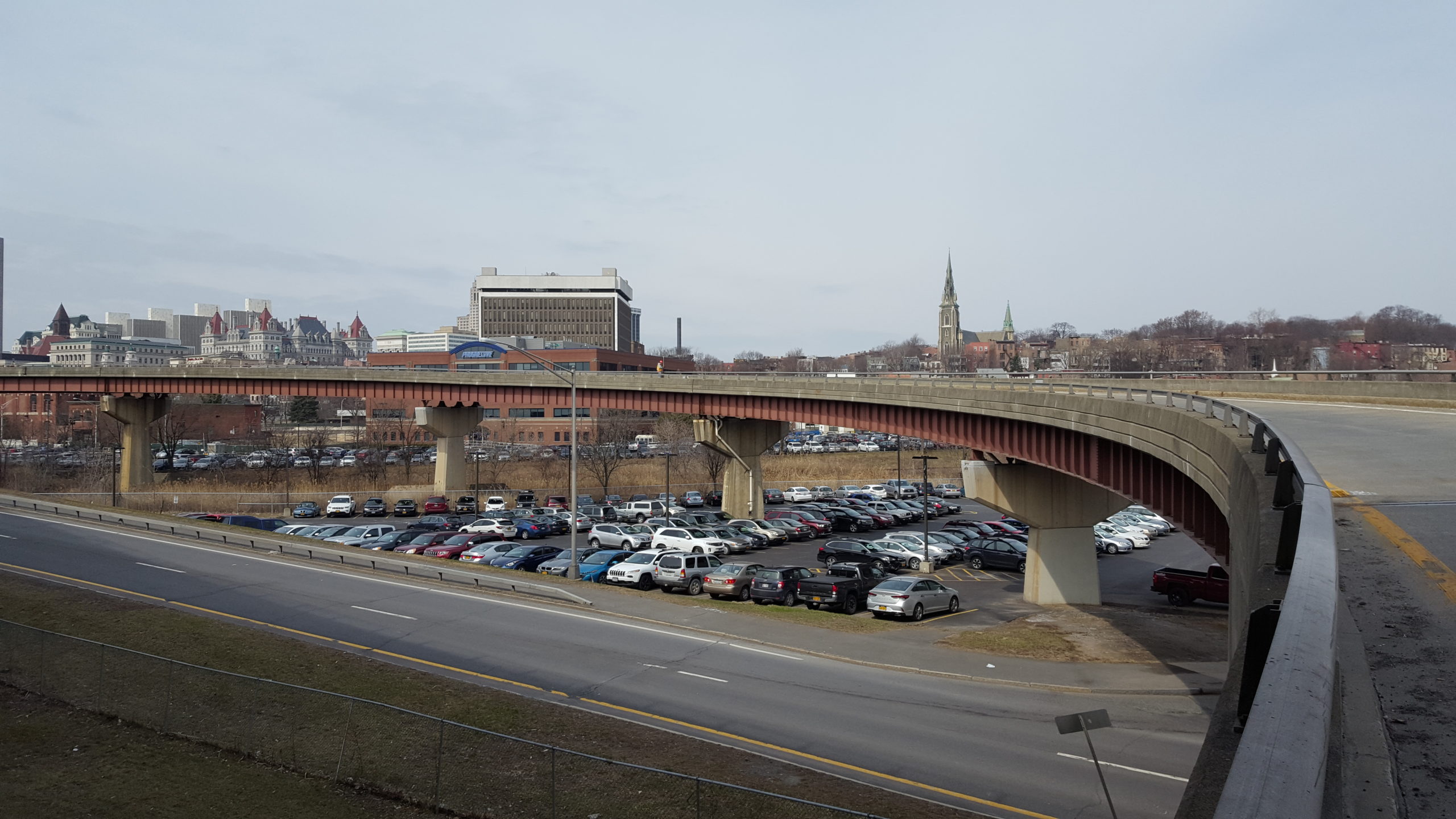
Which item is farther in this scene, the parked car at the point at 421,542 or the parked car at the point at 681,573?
the parked car at the point at 421,542

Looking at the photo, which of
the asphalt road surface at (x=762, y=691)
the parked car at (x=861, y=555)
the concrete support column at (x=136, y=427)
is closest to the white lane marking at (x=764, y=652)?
the asphalt road surface at (x=762, y=691)

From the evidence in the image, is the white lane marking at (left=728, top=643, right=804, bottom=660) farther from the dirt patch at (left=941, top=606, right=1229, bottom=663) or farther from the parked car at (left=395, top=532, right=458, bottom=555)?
the parked car at (left=395, top=532, right=458, bottom=555)

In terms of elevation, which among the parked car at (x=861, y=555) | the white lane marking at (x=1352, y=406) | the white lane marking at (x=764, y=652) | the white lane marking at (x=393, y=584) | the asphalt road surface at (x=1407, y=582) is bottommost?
the parked car at (x=861, y=555)

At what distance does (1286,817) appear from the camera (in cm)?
231

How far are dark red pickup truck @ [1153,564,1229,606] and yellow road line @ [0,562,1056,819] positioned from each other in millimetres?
27037

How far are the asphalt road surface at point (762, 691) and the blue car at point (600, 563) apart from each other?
19.2 ft

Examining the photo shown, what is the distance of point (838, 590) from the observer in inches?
1260

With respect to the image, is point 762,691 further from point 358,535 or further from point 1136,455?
point 358,535

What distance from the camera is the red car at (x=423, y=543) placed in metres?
43.7

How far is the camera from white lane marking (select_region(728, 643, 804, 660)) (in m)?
24.2

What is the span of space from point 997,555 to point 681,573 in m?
20.2

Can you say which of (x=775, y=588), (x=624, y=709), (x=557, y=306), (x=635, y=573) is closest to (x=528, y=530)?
(x=635, y=573)

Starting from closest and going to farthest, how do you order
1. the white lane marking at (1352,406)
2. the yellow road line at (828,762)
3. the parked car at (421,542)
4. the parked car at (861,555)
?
the yellow road line at (828,762)
the white lane marking at (1352,406)
the parked car at (861,555)
the parked car at (421,542)

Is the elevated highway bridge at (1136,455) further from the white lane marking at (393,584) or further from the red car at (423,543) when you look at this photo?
the red car at (423,543)
